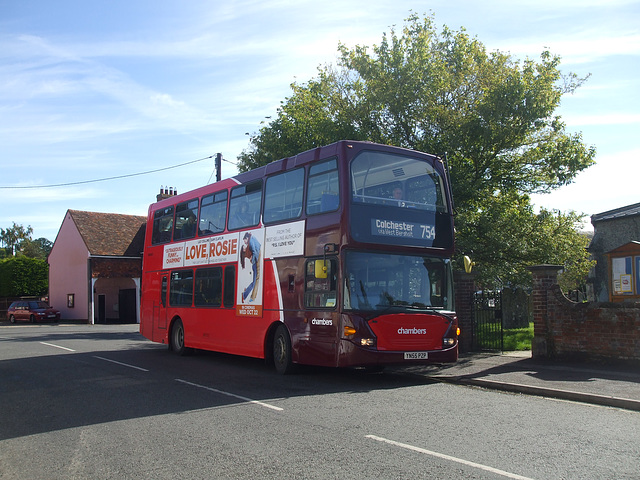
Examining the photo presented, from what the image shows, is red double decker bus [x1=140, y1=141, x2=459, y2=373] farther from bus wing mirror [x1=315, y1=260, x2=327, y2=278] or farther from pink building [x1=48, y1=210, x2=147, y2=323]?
pink building [x1=48, y1=210, x2=147, y2=323]

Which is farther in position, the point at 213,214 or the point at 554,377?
the point at 213,214

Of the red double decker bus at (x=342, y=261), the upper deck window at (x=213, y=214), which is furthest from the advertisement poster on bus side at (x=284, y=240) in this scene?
the upper deck window at (x=213, y=214)

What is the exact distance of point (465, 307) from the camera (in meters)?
15.9

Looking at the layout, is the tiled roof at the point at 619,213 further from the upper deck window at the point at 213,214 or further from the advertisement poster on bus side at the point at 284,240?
the advertisement poster on bus side at the point at 284,240

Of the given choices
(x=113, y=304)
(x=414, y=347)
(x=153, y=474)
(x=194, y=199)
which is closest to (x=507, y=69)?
(x=194, y=199)

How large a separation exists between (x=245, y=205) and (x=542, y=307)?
711 centimetres

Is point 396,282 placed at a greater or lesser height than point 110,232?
lesser

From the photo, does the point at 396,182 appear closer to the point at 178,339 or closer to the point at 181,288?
the point at 181,288

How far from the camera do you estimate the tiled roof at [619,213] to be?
2658 centimetres

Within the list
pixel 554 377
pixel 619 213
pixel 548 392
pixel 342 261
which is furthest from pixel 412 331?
pixel 619 213

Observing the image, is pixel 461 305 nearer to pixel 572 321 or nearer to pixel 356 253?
pixel 572 321

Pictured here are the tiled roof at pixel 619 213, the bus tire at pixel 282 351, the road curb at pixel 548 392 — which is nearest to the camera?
the road curb at pixel 548 392

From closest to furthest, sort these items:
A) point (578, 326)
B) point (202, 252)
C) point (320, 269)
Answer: point (320, 269)
point (578, 326)
point (202, 252)

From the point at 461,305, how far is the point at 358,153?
6.64 metres
